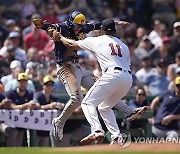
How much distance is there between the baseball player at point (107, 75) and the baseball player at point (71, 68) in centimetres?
58

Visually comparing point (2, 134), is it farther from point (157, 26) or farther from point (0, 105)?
point (157, 26)

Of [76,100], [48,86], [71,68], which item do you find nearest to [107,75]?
[76,100]

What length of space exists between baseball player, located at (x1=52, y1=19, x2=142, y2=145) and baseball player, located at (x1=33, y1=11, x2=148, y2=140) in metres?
0.58

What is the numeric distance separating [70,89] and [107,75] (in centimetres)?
99

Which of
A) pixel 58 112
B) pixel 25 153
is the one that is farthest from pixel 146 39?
pixel 25 153

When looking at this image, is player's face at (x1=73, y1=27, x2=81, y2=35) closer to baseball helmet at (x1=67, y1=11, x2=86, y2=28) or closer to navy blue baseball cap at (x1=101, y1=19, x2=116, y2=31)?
baseball helmet at (x1=67, y1=11, x2=86, y2=28)

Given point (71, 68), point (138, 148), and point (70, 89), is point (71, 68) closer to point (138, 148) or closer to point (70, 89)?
point (70, 89)

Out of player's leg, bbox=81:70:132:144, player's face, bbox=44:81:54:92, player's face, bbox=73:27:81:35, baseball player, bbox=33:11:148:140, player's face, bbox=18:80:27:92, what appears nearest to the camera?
player's leg, bbox=81:70:132:144

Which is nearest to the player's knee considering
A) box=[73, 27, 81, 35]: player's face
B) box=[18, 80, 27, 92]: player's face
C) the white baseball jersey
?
the white baseball jersey

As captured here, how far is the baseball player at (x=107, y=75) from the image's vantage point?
1326 cm

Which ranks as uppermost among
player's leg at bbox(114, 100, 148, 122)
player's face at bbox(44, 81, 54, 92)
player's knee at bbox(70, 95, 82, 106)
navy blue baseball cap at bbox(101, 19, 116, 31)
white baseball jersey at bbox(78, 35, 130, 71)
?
navy blue baseball cap at bbox(101, 19, 116, 31)

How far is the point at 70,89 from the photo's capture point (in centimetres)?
1402

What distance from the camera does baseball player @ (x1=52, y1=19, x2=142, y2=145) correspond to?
13.3m

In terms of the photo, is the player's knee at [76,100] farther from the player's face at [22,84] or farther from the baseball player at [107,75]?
the player's face at [22,84]
